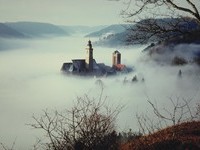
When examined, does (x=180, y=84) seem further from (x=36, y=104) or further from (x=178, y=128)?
(x=178, y=128)

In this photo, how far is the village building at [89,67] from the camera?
106562 mm

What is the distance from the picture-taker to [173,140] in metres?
11.1

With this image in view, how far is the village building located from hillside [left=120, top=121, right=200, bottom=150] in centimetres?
9255

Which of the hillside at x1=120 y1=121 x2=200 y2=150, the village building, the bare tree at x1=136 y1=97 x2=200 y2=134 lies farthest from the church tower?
the hillside at x1=120 y1=121 x2=200 y2=150

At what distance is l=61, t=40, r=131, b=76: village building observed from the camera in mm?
106562

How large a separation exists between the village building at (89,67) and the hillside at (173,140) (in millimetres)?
92546

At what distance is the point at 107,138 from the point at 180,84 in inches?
5194

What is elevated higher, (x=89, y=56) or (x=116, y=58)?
(x=89, y=56)

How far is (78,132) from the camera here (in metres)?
12.3

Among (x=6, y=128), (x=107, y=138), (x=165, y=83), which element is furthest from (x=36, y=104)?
(x=107, y=138)

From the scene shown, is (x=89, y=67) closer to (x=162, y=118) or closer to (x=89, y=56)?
(x=89, y=56)

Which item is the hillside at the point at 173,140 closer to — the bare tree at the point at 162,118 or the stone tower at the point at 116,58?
the bare tree at the point at 162,118

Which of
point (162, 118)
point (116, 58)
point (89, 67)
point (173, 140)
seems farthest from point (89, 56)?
point (173, 140)

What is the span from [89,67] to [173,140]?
98.6 meters
